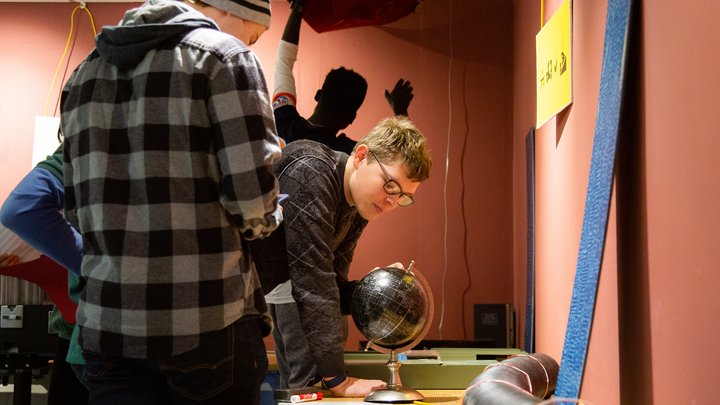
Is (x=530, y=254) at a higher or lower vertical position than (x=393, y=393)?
higher

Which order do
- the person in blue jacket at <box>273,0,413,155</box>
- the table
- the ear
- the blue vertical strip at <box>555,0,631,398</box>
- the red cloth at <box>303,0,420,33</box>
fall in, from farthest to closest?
1. the red cloth at <box>303,0,420,33</box>
2. the person in blue jacket at <box>273,0,413,155</box>
3. the ear
4. the table
5. the blue vertical strip at <box>555,0,631,398</box>

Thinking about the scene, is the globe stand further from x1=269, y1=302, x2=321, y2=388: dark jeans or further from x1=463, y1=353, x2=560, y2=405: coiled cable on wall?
x1=463, y1=353, x2=560, y2=405: coiled cable on wall

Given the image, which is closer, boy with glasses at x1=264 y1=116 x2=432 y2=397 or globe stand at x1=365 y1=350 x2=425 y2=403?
boy with glasses at x1=264 y1=116 x2=432 y2=397

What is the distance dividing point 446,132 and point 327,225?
2464 mm

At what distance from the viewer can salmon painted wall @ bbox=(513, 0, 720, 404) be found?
1.31 meters

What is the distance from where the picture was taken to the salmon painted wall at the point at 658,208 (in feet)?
4.29

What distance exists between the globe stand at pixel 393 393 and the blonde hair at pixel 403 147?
1.98 ft

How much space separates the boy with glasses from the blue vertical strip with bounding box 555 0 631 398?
0.73 m

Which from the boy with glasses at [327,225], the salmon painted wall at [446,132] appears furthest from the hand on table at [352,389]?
the salmon painted wall at [446,132]

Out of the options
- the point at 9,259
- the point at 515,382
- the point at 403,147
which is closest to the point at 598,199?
the point at 515,382

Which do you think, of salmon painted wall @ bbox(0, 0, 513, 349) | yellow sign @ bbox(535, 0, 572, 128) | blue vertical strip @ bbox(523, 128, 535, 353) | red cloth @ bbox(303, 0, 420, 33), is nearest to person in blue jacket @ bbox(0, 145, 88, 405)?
yellow sign @ bbox(535, 0, 572, 128)

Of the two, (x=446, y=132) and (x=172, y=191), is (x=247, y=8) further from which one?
(x=446, y=132)

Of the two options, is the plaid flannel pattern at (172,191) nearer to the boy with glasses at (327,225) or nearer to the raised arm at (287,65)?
the boy with glasses at (327,225)

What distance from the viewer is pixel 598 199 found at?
1.84 m
